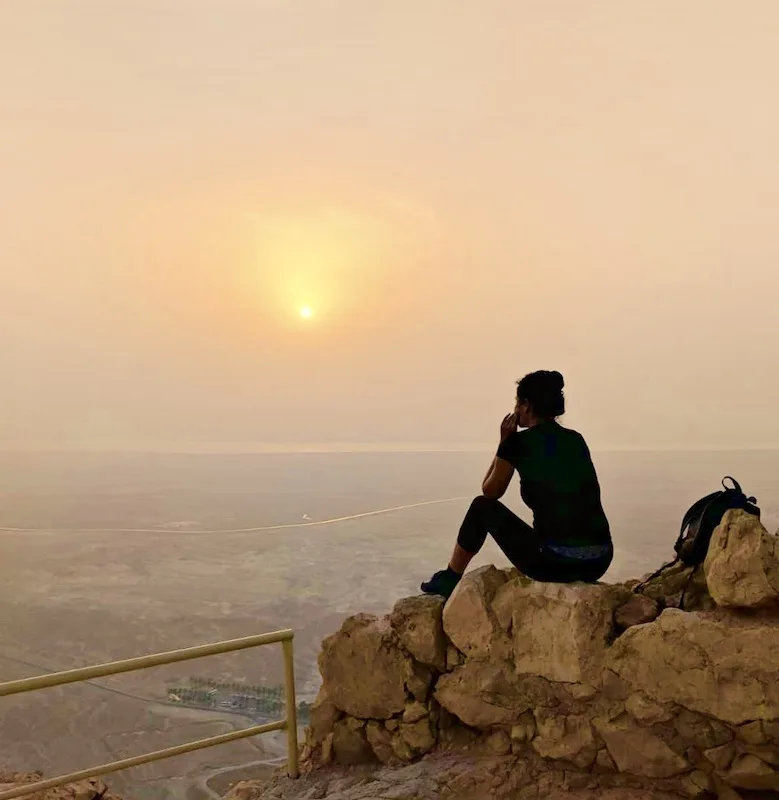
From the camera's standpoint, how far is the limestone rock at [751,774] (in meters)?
2.64

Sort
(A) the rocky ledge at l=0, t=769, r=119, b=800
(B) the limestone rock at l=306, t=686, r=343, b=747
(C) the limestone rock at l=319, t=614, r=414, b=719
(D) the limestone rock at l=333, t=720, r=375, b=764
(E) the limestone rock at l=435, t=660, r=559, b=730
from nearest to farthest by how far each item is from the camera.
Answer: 1. (E) the limestone rock at l=435, t=660, r=559, b=730
2. (C) the limestone rock at l=319, t=614, r=414, b=719
3. (D) the limestone rock at l=333, t=720, r=375, b=764
4. (B) the limestone rock at l=306, t=686, r=343, b=747
5. (A) the rocky ledge at l=0, t=769, r=119, b=800

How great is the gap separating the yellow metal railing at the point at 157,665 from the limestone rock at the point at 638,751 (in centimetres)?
178

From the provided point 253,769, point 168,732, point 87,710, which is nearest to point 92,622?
point 87,710

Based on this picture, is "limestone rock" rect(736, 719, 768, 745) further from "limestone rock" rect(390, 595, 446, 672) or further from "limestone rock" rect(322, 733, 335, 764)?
"limestone rock" rect(322, 733, 335, 764)

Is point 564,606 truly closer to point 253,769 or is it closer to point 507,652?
point 507,652

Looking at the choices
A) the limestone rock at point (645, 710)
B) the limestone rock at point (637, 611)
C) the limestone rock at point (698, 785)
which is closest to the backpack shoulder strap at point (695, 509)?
the limestone rock at point (637, 611)

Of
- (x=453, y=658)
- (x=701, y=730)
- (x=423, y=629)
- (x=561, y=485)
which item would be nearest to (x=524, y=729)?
(x=453, y=658)

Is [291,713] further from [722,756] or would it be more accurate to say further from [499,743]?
[722,756]

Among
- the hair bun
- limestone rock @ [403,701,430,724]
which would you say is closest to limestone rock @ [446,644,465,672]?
limestone rock @ [403,701,430,724]

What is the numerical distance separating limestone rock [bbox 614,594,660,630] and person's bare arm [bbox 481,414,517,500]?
0.88 metres

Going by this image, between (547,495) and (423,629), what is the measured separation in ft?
3.82

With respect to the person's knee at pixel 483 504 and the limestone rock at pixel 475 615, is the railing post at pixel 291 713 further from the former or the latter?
the person's knee at pixel 483 504

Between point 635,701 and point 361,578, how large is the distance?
10117 centimetres

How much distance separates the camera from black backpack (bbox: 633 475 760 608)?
10.00ft
